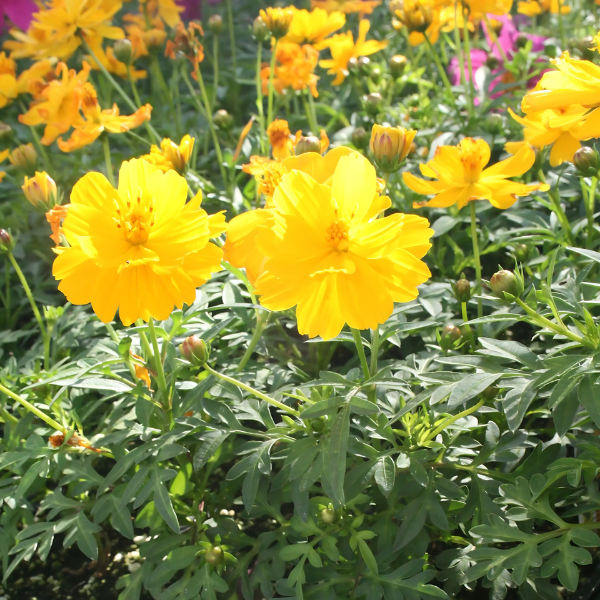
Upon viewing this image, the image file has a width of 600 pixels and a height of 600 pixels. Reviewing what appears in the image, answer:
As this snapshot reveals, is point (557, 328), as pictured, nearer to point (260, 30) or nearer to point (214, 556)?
point (214, 556)

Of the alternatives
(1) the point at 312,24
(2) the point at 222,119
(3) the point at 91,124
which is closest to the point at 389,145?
(3) the point at 91,124

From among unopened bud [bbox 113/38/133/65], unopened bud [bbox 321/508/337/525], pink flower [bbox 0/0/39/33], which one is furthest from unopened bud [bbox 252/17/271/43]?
pink flower [bbox 0/0/39/33]

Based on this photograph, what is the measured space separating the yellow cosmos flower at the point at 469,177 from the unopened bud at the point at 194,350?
397 millimetres

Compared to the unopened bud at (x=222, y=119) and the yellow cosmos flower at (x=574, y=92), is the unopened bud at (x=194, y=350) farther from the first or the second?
the unopened bud at (x=222, y=119)

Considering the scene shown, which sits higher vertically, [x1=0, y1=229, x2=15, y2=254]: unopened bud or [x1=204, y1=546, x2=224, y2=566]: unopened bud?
[x1=0, y1=229, x2=15, y2=254]: unopened bud

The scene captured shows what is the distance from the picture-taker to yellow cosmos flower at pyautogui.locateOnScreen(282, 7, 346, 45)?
162 cm

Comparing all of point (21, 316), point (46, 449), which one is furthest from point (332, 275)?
point (21, 316)

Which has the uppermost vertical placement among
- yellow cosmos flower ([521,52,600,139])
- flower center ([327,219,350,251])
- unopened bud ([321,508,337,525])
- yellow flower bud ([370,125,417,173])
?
yellow cosmos flower ([521,52,600,139])

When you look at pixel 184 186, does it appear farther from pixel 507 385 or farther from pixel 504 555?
pixel 504 555

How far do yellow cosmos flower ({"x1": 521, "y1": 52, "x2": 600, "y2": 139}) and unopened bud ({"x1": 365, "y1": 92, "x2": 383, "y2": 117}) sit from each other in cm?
53

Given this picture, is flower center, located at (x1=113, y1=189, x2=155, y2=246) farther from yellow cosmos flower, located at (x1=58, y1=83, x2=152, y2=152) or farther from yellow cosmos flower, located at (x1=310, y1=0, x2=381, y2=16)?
yellow cosmos flower, located at (x1=310, y1=0, x2=381, y2=16)

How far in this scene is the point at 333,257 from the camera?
0.72 m

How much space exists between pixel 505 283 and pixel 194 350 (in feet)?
1.32

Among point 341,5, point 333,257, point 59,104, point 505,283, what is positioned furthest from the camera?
point 341,5
